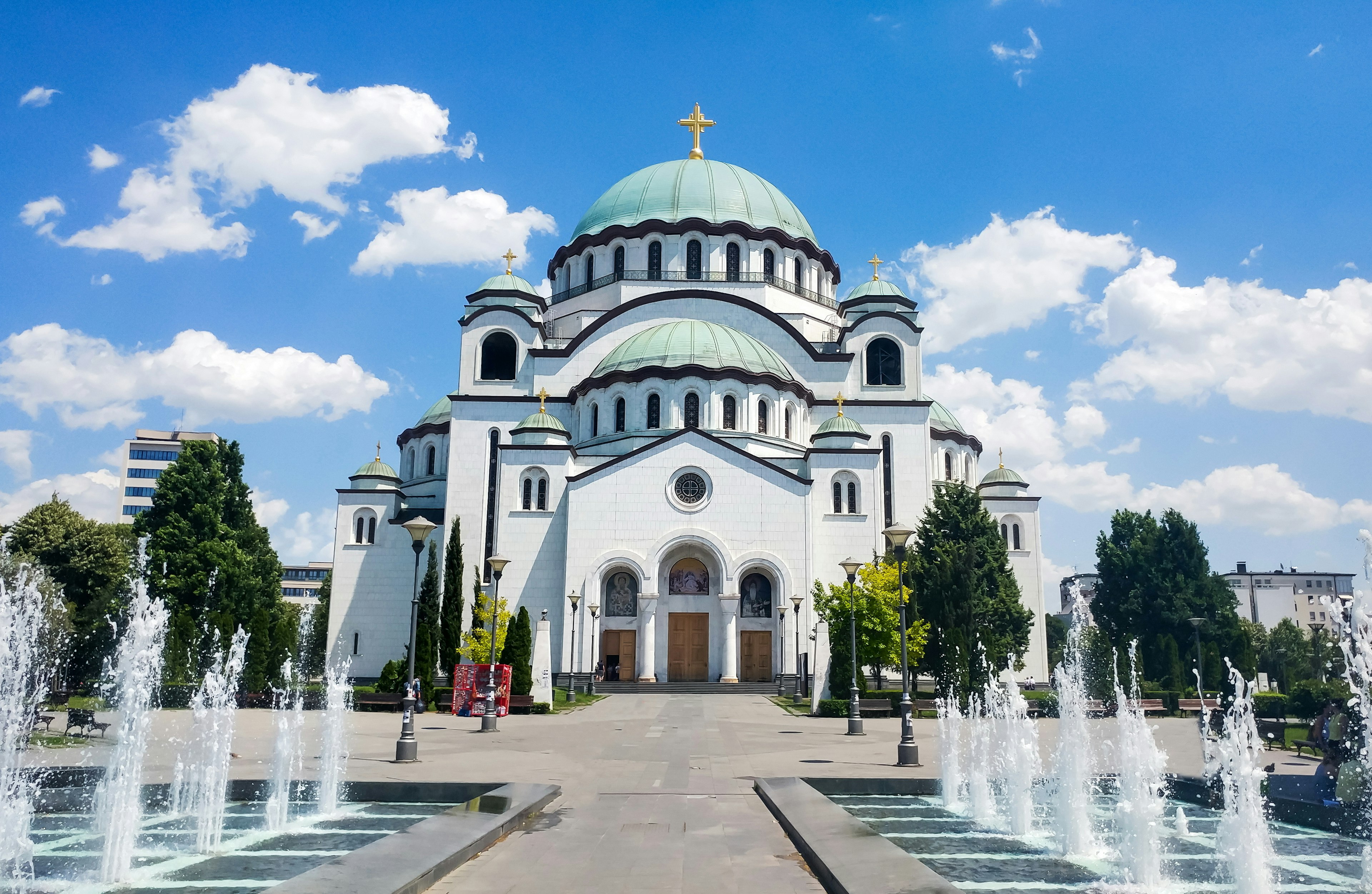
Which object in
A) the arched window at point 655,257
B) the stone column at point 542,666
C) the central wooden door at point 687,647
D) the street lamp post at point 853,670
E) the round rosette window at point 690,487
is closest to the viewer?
the street lamp post at point 853,670

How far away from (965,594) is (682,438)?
11.9 m

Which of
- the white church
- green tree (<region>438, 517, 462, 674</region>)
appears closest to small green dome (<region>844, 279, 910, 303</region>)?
the white church

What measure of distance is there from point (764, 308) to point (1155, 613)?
83.8ft

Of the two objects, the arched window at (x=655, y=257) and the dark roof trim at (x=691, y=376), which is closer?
the dark roof trim at (x=691, y=376)

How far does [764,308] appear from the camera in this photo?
1761 inches

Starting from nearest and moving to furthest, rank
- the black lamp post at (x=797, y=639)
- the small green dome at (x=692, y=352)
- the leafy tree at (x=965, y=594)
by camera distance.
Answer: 1. the leafy tree at (x=965, y=594)
2. the black lamp post at (x=797, y=639)
3. the small green dome at (x=692, y=352)

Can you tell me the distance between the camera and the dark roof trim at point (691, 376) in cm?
3969

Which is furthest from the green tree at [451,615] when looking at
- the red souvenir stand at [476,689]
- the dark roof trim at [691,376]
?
the dark roof trim at [691,376]

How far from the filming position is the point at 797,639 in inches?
1430

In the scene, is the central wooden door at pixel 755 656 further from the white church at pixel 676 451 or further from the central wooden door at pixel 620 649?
the central wooden door at pixel 620 649

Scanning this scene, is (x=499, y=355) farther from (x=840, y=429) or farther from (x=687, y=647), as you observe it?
(x=687, y=647)

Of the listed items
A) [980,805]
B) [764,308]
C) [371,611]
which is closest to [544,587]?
[371,611]

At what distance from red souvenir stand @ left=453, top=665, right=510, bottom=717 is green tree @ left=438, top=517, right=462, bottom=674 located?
5.85m

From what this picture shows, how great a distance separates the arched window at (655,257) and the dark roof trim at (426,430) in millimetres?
12597
